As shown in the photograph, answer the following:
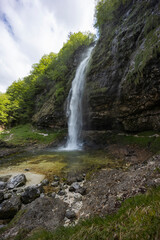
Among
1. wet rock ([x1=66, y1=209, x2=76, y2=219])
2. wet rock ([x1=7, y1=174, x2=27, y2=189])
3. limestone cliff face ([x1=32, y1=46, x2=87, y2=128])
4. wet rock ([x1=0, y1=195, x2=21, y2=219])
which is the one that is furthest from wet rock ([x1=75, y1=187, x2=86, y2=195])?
limestone cliff face ([x1=32, y1=46, x2=87, y2=128])

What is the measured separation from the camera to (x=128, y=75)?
28.7 feet

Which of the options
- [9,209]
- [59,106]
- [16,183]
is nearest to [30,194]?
[9,209]

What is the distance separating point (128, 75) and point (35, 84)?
24861mm

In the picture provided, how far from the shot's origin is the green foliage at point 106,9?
12859mm

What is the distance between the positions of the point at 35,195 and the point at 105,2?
20114mm

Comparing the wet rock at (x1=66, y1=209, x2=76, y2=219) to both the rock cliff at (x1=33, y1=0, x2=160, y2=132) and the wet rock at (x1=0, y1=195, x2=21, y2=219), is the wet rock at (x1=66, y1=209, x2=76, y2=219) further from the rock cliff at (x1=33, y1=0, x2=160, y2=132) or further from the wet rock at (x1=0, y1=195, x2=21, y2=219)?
the rock cliff at (x1=33, y1=0, x2=160, y2=132)

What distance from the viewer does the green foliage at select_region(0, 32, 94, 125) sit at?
22328mm

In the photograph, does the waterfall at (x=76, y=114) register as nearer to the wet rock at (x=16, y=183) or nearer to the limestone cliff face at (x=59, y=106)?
the limestone cliff face at (x=59, y=106)

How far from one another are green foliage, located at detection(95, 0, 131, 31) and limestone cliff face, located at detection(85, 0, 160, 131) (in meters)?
0.58

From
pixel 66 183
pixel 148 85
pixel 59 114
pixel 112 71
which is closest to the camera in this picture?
A: pixel 66 183

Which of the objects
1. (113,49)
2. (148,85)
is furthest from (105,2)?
(148,85)

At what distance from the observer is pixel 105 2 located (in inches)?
527

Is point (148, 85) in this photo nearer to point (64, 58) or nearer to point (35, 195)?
point (35, 195)

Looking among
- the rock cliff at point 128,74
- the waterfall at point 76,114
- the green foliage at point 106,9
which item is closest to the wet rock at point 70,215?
the rock cliff at point 128,74
